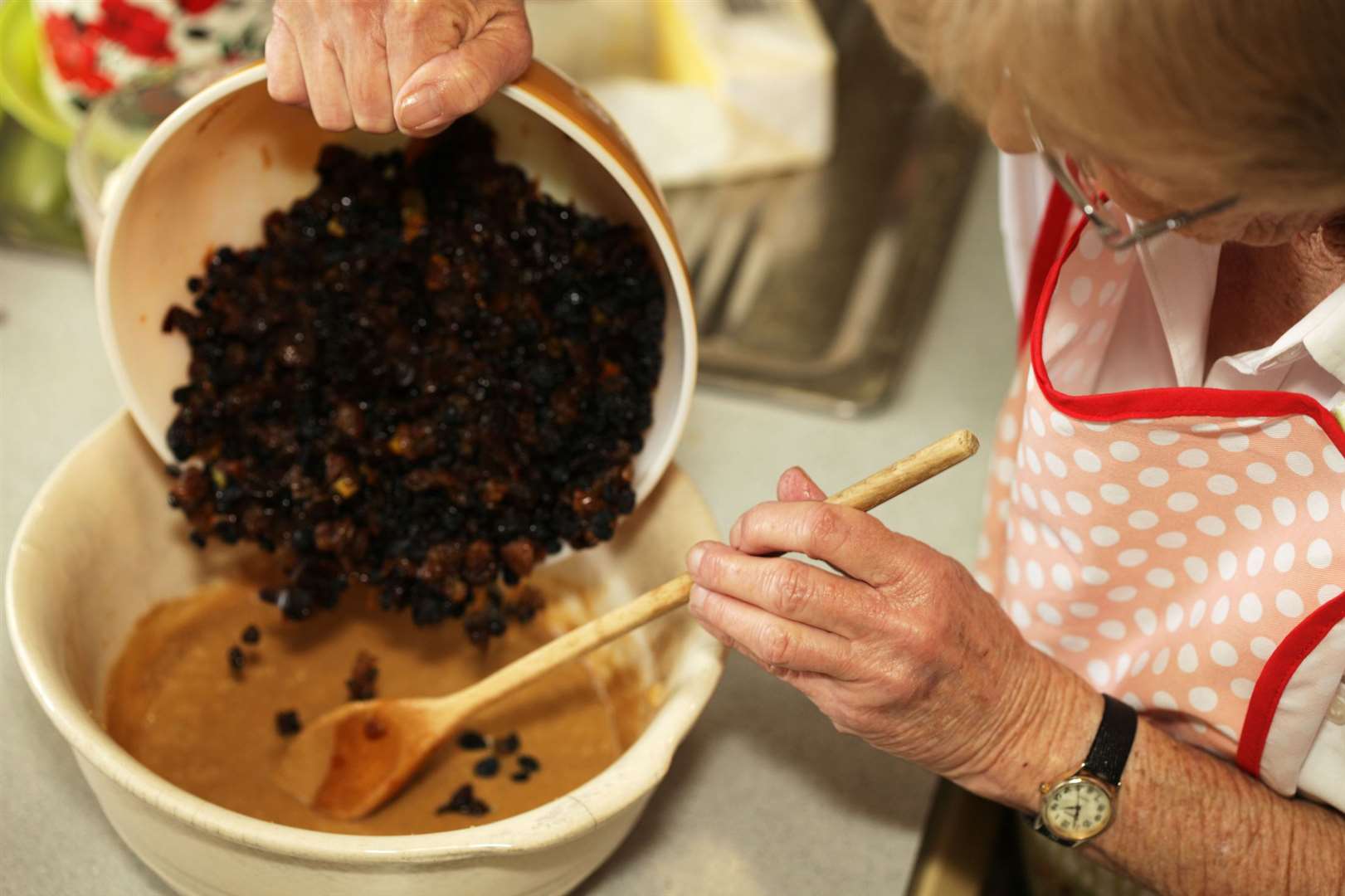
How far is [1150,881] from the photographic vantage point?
0.80 m

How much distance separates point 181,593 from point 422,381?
0.27 m

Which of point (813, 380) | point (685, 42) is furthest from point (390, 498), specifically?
point (685, 42)

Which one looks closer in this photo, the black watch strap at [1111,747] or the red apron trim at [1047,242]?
the black watch strap at [1111,747]

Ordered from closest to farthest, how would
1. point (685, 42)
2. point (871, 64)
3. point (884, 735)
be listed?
Answer: point (884, 735)
point (685, 42)
point (871, 64)

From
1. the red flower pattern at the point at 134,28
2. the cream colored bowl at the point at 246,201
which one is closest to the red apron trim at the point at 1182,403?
the cream colored bowl at the point at 246,201

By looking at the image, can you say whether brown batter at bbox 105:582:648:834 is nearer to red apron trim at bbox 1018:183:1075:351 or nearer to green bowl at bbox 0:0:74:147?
red apron trim at bbox 1018:183:1075:351

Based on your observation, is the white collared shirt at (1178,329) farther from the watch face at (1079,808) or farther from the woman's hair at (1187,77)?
the watch face at (1079,808)

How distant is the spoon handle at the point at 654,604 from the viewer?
695 millimetres

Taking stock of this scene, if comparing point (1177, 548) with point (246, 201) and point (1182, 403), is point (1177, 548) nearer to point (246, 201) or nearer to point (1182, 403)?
point (1182, 403)

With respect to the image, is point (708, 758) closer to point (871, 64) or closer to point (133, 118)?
point (133, 118)

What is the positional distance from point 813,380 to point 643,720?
439 millimetres

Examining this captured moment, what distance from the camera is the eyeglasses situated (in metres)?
0.63

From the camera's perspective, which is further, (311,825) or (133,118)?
(133,118)

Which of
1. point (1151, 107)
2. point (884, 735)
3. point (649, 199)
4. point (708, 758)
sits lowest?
point (708, 758)
